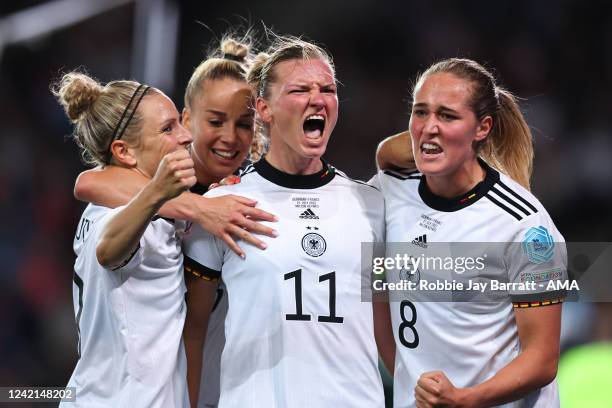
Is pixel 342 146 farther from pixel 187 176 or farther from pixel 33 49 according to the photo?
pixel 187 176

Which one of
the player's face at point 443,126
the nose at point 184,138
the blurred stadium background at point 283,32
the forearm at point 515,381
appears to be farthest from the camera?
the blurred stadium background at point 283,32

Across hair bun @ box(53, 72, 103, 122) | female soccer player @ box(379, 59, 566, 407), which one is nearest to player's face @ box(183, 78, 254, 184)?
hair bun @ box(53, 72, 103, 122)

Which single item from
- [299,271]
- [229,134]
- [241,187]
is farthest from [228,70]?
[299,271]

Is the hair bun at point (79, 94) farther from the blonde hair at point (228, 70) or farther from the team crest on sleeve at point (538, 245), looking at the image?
the team crest on sleeve at point (538, 245)

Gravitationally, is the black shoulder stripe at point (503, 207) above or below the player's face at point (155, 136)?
below

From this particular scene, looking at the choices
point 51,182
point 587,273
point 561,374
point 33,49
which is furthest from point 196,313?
point 33,49

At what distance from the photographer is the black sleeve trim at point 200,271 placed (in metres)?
3.44

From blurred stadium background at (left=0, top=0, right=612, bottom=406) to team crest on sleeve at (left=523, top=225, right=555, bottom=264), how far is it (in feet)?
12.9

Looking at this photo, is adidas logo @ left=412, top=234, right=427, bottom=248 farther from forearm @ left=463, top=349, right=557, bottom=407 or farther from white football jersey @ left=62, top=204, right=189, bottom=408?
white football jersey @ left=62, top=204, right=189, bottom=408

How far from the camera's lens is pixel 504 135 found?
374cm

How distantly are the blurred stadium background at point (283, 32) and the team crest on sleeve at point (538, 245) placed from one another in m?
3.92

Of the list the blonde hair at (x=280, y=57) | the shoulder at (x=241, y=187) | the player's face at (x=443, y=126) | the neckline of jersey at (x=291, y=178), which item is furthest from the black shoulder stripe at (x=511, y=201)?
the shoulder at (x=241, y=187)

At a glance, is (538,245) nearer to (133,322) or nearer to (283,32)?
(133,322)

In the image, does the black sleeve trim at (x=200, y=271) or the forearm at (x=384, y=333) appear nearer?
the black sleeve trim at (x=200, y=271)
